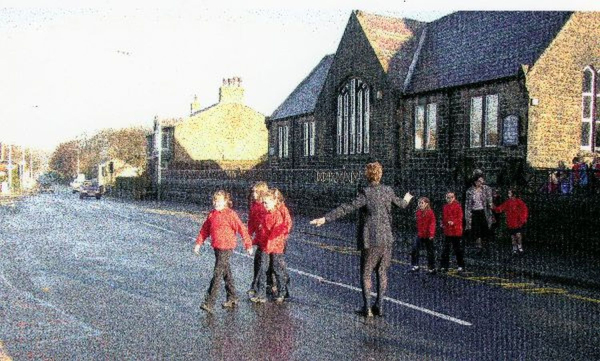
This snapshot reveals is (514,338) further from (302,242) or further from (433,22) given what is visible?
(433,22)

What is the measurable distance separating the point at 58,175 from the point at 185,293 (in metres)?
148

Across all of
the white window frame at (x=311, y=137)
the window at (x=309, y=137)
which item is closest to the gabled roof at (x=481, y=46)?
the white window frame at (x=311, y=137)

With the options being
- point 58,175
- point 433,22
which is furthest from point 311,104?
point 58,175

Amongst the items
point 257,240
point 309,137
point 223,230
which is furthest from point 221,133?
point 223,230

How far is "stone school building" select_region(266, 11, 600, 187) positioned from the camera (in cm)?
2297

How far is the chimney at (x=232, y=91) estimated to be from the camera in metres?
65.4

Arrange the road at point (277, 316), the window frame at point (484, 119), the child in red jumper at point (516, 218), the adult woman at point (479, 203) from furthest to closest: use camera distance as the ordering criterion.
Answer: the window frame at point (484, 119) < the child in red jumper at point (516, 218) < the adult woman at point (479, 203) < the road at point (277, 316)

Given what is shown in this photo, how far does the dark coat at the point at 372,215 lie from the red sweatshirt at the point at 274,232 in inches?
47.0

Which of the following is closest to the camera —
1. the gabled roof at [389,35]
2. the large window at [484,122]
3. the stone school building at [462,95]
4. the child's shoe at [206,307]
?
the child's shoe at [206,307]

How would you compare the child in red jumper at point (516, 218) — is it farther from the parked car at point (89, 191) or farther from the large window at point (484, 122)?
the parked car at point (89, 191)

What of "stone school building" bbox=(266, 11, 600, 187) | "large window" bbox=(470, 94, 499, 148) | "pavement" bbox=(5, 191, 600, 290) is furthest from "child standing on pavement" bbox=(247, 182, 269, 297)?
"large window" bbox=(470, 94, 499, 148)

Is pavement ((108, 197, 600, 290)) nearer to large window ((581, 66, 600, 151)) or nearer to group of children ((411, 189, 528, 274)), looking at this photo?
group of children ((411, 189, 528, 274))

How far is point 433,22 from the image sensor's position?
33.7 meters

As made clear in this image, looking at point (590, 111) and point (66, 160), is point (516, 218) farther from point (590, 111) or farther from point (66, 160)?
point (66, 160)
